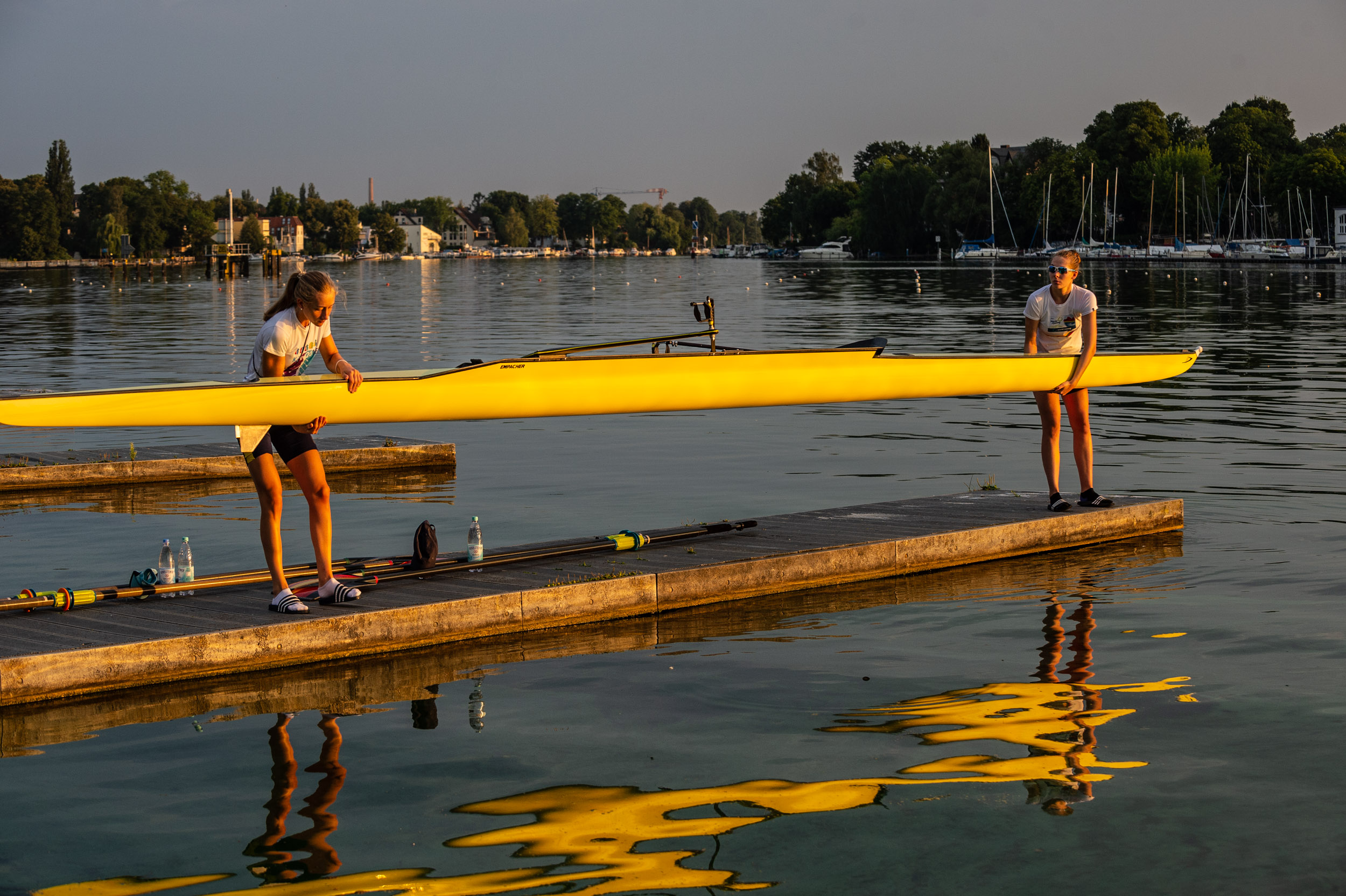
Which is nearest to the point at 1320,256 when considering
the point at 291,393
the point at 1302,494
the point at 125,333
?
the point at 125,333

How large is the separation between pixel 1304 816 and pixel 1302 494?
9.15 metres

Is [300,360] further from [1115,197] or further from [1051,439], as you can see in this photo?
[1115,197]

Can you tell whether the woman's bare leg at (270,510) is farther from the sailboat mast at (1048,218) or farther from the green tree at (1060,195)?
the sailboat mast at (1048,218)

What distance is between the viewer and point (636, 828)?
20.7 ft

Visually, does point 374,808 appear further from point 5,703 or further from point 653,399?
point 653,399

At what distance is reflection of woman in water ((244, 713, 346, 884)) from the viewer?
5.86 meters

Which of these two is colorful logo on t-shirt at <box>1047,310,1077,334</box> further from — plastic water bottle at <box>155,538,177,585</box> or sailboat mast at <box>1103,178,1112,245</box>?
sailboat mast at <box>1103,178,1112,245</box>

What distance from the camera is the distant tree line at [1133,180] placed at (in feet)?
430

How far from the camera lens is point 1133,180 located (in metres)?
142

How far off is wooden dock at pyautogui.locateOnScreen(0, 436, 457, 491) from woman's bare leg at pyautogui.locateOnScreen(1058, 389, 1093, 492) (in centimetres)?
824

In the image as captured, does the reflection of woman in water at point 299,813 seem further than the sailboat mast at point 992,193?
No

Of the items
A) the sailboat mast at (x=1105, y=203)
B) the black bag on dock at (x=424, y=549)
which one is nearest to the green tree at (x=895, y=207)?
the sailboat mast at (x=1105, y=203)

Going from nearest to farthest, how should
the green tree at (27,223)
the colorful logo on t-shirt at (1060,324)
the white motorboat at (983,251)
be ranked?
the colorful logo on t-shirt at (1060,324)
the white motorboat at (983,251)
the green tree at (27,223)

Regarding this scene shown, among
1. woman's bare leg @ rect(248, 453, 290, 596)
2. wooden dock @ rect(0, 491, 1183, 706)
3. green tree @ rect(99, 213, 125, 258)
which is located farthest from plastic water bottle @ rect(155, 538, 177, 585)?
green tree @ rect(99, 213, 125, 258)
